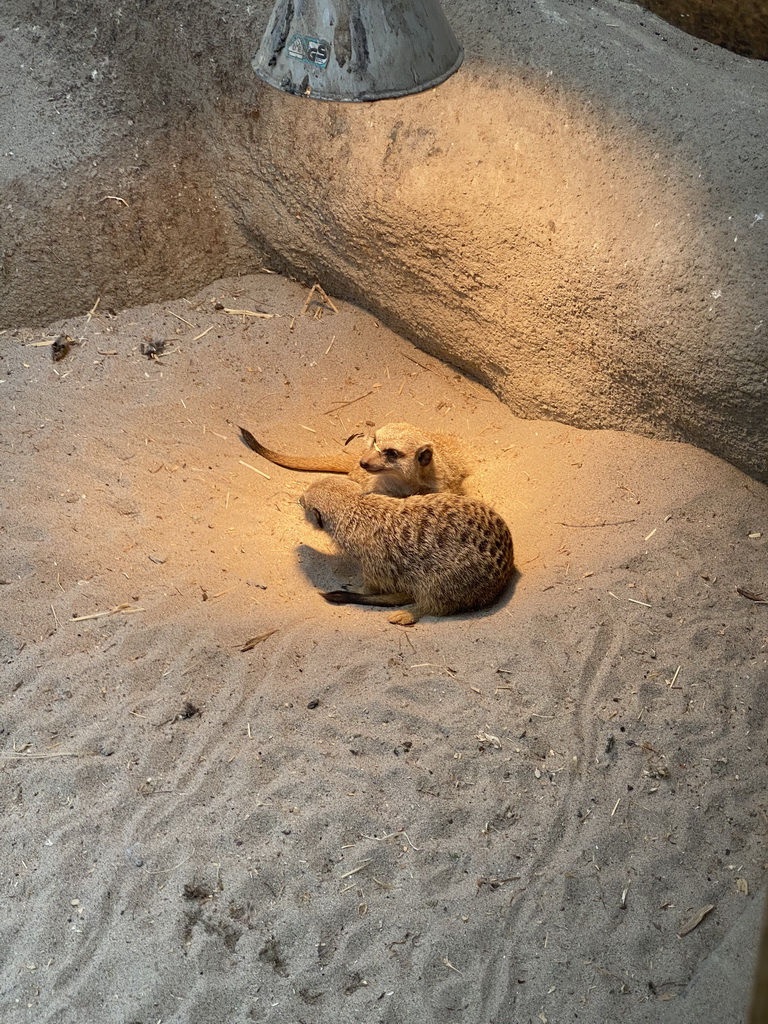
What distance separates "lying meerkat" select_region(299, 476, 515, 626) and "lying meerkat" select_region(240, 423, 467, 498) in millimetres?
158

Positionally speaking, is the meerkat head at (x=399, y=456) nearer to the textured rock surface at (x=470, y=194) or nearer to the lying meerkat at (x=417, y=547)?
the lying meerkat at (x=417, y=547)

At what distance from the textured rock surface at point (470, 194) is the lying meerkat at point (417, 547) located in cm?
92

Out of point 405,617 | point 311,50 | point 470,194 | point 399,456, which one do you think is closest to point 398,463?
point 399,456

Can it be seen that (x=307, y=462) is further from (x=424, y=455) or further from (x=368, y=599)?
(x=368, y=599)

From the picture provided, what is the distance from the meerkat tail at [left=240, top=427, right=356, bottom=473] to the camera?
160 inches

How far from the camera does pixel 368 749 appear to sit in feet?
9.35

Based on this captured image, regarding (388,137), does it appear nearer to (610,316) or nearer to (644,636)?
(610,316)

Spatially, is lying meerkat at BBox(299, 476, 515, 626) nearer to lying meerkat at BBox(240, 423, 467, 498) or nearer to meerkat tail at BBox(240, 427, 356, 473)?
lying meerkat at BBox(240, 423, 467, 498)

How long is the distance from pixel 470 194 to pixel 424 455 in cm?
112

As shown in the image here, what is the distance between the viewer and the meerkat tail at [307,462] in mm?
4062

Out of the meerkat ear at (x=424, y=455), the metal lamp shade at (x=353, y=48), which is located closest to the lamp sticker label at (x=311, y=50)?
the metal lamp shade at (x=353, y=48)

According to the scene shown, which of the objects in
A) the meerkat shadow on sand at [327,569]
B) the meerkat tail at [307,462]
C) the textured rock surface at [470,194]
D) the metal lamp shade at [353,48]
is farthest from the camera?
the meerkat tail at [307,462]

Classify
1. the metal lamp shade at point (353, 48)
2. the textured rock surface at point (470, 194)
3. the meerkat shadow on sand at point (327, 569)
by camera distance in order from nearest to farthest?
1. the metal lamp shade at point (353, 48)
2. the textured rock surface at point (470, 194)
3. the meerkat shadow on sand at point (327, 569)

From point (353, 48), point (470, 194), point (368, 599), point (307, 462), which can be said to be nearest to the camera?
point (353, 48)
